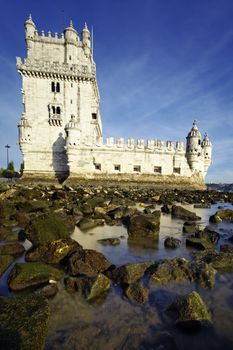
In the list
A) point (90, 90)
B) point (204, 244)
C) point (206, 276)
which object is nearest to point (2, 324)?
point (206, 276)

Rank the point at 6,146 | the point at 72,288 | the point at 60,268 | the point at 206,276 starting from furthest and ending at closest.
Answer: the point at 6,146 < the point at 60,268 < the point at 206,276 < the point at 72,288

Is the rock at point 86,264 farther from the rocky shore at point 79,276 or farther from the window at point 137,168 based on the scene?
the window at point 137,168

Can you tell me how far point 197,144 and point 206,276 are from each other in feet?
108

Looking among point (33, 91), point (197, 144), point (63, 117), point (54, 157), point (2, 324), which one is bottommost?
point (2, 324)

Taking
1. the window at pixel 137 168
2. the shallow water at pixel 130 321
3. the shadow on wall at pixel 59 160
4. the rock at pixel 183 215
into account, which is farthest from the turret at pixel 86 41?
the shallow water at pixel 130 321

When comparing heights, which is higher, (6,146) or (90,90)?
(90,90)

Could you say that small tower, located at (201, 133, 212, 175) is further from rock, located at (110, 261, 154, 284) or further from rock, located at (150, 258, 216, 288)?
rock, located at (110, 261, 154, 284)

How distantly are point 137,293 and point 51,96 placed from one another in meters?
37.5

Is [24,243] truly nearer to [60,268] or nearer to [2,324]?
[60,268]

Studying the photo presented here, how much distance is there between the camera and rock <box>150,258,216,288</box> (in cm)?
483

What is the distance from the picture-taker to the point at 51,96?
3603 cm

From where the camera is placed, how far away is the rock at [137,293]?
4.15 metres

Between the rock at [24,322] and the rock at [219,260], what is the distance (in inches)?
179

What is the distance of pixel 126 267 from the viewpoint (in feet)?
16.2
